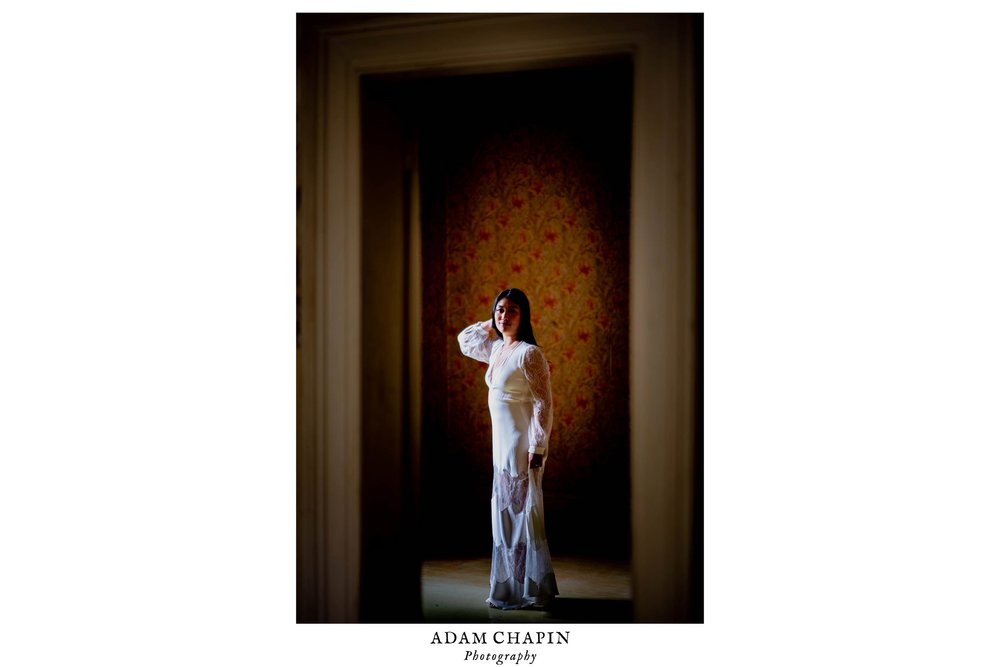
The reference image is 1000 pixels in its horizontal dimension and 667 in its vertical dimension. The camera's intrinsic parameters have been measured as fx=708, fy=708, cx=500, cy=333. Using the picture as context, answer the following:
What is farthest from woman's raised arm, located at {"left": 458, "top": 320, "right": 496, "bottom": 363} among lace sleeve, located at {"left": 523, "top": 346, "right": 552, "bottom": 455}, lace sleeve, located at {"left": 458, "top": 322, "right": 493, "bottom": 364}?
lace sleeve, located at {"left": 523, "top": 346, "right": 552, "bottom": 455}

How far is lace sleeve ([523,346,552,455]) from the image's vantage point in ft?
8.38

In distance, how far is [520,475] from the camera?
2559 mm

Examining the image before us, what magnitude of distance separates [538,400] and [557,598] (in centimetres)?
88

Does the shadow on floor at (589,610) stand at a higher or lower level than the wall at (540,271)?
lower

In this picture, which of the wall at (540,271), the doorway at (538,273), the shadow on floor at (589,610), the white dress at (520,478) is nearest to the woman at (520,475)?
the white dress at (520,478)

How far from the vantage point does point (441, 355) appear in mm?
3996

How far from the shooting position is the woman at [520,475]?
2.56m

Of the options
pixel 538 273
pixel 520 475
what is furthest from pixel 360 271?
pixel 538 273

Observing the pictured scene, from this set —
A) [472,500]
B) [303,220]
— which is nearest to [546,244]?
[472,500]

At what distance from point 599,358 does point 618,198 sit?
0.88 m

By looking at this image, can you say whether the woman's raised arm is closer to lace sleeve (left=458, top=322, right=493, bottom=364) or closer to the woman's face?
lace sleeve (left=458, top=322, right=493, bottom=364)

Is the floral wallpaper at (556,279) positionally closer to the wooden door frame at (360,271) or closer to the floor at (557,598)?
the floor at (557,598)

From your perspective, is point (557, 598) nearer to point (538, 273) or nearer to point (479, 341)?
point (479, 341)

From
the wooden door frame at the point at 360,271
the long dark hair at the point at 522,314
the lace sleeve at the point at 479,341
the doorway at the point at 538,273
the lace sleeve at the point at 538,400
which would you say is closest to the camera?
the wooden door frame at the point at 360,271
